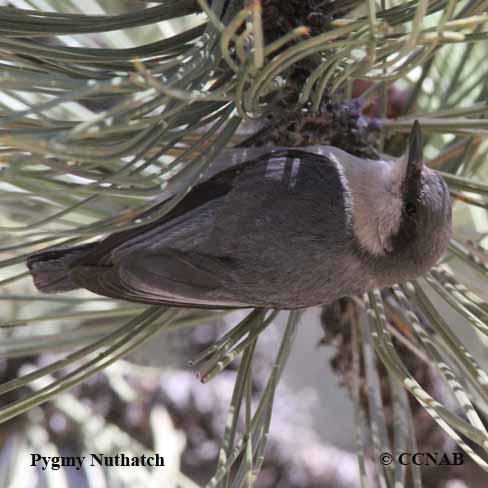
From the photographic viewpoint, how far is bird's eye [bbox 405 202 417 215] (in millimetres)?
1137

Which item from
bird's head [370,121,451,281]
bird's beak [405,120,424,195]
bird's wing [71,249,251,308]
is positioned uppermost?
bird's beak [405,120,424,195]

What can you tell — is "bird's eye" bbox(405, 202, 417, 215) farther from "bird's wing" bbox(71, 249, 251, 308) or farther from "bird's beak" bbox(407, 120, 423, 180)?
"bird's wing" bbox(71, 249, 251, 308)

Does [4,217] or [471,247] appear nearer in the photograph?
[471,247]

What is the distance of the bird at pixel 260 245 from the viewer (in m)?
1.03

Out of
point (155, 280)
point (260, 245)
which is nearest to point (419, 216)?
point (260, 245)

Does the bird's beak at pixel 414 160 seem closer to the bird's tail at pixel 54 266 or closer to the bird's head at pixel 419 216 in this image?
the bird's head at pixel 419 216

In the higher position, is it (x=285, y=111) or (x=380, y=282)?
(x=285, y=111)

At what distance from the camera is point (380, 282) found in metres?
1.12

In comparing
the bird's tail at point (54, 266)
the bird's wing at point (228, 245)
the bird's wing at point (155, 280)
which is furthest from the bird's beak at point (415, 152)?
the bird's tail at point (54, 266)

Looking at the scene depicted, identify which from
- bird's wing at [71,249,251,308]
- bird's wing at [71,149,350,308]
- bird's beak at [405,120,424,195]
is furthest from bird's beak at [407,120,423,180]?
bird's wing at [71,249,251,308]

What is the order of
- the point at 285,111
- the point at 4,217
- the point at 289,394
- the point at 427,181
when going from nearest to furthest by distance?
the point at 285,111
the point at 427,181
the point at 4,217
the point at 289,394

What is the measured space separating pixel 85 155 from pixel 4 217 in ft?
2.45

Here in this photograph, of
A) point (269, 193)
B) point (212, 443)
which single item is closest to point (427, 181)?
point (269, 193)

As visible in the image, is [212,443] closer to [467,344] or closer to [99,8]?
[467,344]
